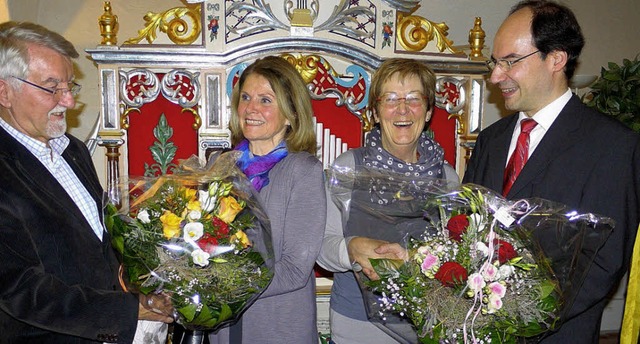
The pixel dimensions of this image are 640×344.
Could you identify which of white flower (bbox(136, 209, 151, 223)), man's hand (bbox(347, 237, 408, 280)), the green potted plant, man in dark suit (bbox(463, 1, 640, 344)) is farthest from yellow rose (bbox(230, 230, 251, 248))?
the green potted plant

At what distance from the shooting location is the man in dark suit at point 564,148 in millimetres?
1602

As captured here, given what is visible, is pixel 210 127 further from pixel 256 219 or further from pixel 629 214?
pixel 629 214

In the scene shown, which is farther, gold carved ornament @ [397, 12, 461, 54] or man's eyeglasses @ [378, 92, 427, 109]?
gold carved ornament @ [397, 12, 461, 54]

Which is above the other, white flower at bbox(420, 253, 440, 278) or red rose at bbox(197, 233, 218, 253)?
red rose at bbox(197, 233, 218, 253)

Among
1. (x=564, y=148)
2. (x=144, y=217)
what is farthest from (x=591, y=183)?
(x=144, y=217)

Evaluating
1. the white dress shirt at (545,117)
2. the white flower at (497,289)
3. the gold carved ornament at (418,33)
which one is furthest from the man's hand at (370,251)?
the gold carved ornament at (418,33)

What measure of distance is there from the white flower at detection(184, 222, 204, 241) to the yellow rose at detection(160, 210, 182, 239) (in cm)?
2

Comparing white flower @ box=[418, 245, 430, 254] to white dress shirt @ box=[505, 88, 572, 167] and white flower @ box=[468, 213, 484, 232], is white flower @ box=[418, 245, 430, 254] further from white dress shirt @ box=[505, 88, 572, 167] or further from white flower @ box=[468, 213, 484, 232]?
white dress shirt @ box=[505, 88, 572, 167]

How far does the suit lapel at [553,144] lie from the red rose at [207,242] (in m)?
0.98

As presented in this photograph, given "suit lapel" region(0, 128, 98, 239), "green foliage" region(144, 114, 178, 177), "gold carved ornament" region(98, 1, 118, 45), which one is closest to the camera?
"suit lapel" region(0, 128, 98, 239)

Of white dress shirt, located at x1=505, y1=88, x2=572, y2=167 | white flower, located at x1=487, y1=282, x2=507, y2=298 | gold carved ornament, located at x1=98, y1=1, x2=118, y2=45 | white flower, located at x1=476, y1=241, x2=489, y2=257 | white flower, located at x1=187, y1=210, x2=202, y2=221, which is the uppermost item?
gold carved ornament, located at x1=98, y1=1, x2=118, y2=45

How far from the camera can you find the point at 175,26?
9.16 ft

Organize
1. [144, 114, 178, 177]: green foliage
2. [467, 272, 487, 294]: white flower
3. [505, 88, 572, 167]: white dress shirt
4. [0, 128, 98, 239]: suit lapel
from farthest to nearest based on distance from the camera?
[144, 114, 178, 177]: green foliage → [505, 88, 572, 167]: white dress shirt → [0, 128, 98, 239]: suit lapel → [467, 272, 487, 294]: white flower

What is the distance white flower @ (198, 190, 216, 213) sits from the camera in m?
1.40
